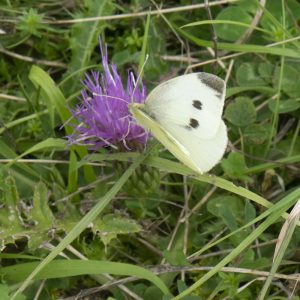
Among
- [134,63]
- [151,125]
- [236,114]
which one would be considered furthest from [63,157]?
[151,125]

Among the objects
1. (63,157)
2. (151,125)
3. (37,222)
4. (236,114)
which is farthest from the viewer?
(63,157)

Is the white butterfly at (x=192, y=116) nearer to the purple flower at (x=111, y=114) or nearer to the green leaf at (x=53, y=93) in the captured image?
the purple flower at (x=111, y=114)

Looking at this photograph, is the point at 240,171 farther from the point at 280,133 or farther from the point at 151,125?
the point at 151,125

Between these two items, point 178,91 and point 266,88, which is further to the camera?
point 266,88

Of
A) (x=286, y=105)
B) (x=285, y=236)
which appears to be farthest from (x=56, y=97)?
(x=285, y=236)

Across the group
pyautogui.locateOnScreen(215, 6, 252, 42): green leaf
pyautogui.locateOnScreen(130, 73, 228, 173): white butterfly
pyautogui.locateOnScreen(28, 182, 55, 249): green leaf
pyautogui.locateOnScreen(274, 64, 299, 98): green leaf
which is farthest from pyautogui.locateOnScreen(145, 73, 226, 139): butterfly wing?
pyautogui.locateOnScreen(215, 6, 252, 42): green leaf

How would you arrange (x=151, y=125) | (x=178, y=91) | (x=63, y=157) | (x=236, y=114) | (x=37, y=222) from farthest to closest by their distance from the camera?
1. (x=63, y=157)
2. (x=236, y=114)
3. (x=37, y=222)
4. (x=178, y=91)
5. (x=151, y=125)
